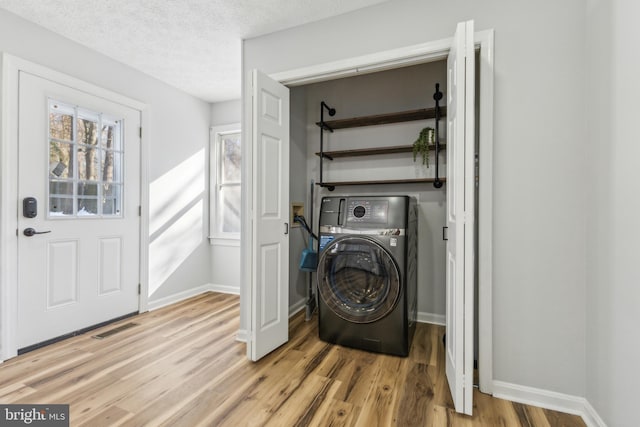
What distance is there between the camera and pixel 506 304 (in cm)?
174

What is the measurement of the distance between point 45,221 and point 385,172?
9.44 feet

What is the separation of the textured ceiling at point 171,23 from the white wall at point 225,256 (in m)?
0.93

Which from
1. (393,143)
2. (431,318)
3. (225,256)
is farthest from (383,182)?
(225,256)

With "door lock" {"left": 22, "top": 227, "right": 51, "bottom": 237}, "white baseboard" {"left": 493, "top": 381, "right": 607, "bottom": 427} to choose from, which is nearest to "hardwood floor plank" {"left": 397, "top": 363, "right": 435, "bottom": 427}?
"white baseboard" {"left": 493, "top": 381, "right": 607, "bottom": 427}

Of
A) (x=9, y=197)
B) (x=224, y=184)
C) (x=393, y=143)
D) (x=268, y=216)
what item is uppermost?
(x=393, y=143)

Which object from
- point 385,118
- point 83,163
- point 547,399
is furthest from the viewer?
point 385,118

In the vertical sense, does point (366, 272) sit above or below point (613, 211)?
below

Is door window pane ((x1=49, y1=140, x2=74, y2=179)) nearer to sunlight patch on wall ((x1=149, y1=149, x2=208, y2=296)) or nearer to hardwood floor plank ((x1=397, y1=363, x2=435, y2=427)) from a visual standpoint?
sunlight patch on wall ((x1=149, y1=149, x2=208, y2=296))

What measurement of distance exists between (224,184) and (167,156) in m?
0.77

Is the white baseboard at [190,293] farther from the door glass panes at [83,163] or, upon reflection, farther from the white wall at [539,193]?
the white wall at [539,193]

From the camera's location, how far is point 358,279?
7.57 ft

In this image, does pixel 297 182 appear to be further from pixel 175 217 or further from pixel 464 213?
pixel 464 213

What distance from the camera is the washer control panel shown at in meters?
2.25

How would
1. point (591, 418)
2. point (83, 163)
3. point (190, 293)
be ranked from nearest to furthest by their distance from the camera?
point (591, 418) → point (83, 163) → point (190, 293)
